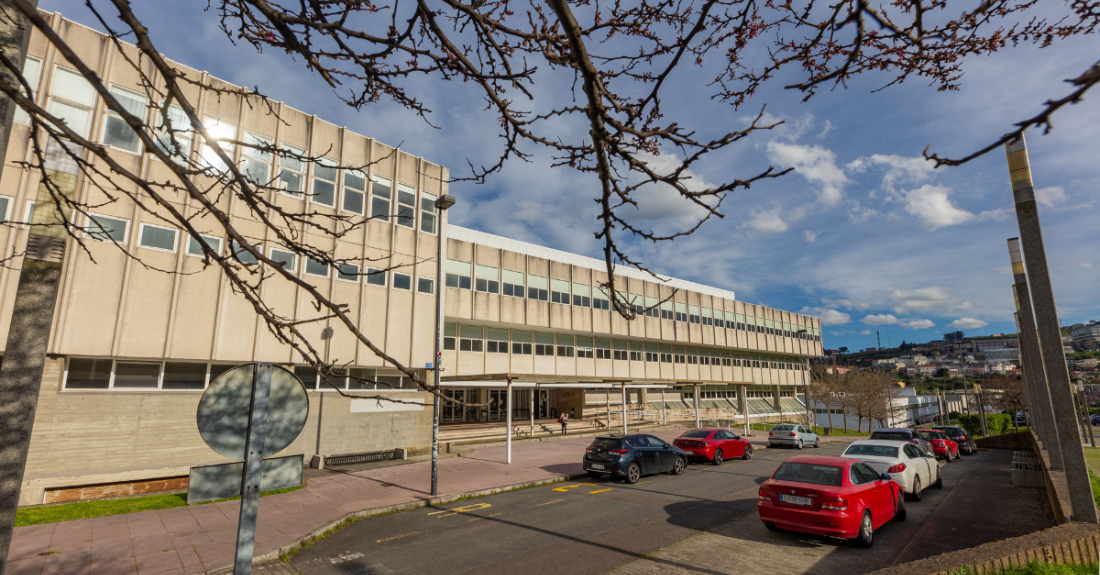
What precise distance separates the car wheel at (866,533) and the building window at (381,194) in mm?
20292

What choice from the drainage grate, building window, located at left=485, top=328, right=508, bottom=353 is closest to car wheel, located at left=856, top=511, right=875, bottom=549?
the drainage grate

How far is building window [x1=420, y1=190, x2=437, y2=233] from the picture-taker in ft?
80.3

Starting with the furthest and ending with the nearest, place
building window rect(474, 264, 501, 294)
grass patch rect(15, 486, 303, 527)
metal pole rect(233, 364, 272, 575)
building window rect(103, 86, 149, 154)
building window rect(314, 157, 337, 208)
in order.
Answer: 1. building window rect(474, 264, 501, 294)
2. building window rect(314, 157, 337, 208)
3. building window rect(103, 86, 149, 154)
4. grass patch rect(15, 486, 303, 527)
5. metal pole rect(233, 364, 272, 575)

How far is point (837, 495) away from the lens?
352 inches

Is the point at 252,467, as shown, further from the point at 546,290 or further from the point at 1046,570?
the point at 546,290

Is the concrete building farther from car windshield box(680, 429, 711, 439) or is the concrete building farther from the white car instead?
the white car

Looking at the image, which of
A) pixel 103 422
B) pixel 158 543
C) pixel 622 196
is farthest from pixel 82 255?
pixel 622 196

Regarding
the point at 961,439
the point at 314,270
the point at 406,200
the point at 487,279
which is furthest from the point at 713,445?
the point at 314,270

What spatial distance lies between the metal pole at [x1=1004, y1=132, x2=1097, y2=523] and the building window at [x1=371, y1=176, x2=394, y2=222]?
2108cm

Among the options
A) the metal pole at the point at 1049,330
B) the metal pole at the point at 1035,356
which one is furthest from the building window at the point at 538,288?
the metal pole at the point at 1049,330

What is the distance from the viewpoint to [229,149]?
1633 centimetres

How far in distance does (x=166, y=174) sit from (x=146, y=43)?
1707 cm

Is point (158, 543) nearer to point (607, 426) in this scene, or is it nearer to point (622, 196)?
point (622, 196)

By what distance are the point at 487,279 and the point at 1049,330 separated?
25.9 m
